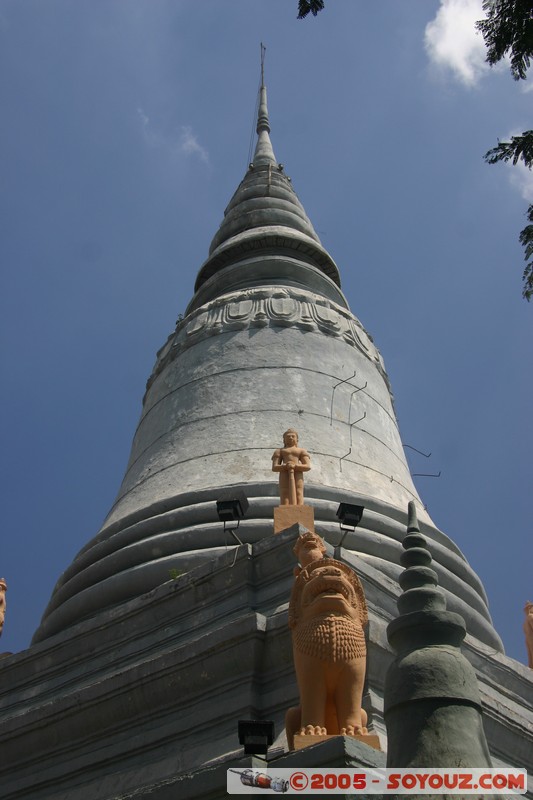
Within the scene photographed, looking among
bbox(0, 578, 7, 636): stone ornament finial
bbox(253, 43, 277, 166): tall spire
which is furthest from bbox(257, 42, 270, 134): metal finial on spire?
bbox(0, 578, 7, 636): stone ornament finial

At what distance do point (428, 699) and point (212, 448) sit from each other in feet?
27.8

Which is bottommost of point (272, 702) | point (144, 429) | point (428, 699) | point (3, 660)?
point (428, 699)

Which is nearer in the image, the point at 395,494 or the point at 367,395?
the point at 395,494

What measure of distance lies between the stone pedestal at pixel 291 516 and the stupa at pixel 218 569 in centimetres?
41

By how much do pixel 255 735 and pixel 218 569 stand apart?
338 centimetres

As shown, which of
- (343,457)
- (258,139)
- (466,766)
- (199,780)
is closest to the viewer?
(466,766)

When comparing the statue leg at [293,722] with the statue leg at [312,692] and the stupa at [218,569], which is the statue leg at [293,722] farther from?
the stupa at [218,569]

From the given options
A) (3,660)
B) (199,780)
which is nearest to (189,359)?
(3,660)

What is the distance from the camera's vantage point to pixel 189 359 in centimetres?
1471

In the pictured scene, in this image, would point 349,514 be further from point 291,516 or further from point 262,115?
point 262,115

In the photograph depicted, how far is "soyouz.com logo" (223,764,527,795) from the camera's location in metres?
3.85

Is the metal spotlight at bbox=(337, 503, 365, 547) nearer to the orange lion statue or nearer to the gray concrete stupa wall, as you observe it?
the gray concrete stupa wall

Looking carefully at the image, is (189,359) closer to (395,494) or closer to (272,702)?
(395,494)

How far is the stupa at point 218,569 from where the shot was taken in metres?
8.12
